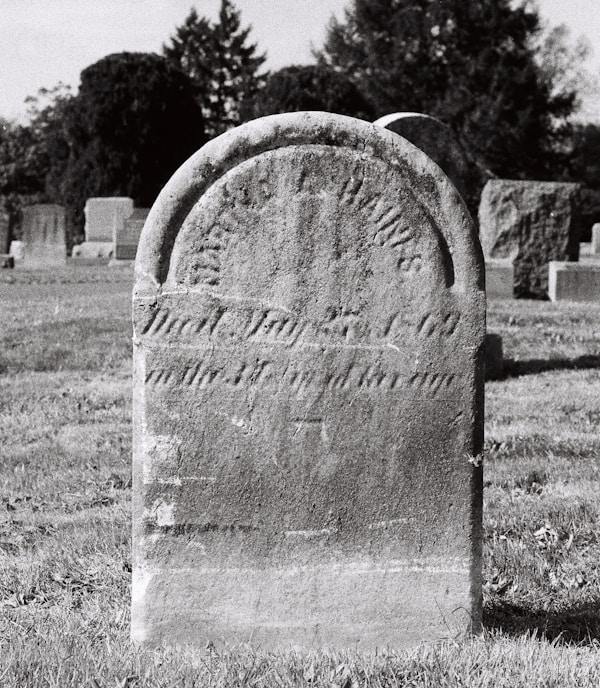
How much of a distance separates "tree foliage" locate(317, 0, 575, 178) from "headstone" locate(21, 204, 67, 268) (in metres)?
18.8

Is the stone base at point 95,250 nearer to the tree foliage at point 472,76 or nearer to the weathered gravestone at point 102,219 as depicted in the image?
the weathered gravestone at point 102,219

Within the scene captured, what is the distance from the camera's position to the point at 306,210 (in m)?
3.25

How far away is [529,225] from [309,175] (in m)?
12.1

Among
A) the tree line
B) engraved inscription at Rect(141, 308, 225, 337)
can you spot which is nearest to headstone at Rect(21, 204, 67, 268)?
the tree line

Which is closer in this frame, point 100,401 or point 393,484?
point 393,484

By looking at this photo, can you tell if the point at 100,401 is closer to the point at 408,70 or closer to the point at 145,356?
the point at 145,356

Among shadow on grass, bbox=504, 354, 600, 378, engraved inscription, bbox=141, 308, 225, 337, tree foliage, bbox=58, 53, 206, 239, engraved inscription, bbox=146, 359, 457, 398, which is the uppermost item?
tree foliage, bbox=58, 53, 206, 239

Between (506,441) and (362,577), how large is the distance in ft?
11.1

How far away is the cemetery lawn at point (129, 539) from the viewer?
303cm

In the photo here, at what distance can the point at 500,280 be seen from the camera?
13898mm

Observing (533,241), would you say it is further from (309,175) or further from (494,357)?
(309,175)

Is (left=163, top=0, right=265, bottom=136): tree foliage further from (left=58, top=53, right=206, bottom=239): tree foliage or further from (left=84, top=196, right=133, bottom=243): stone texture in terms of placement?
(left=84, top=196, right=133, bottom=243): stone texture

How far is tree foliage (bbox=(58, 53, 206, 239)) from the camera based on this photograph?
112 ft

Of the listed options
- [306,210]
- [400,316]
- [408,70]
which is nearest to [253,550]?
[400,316]
